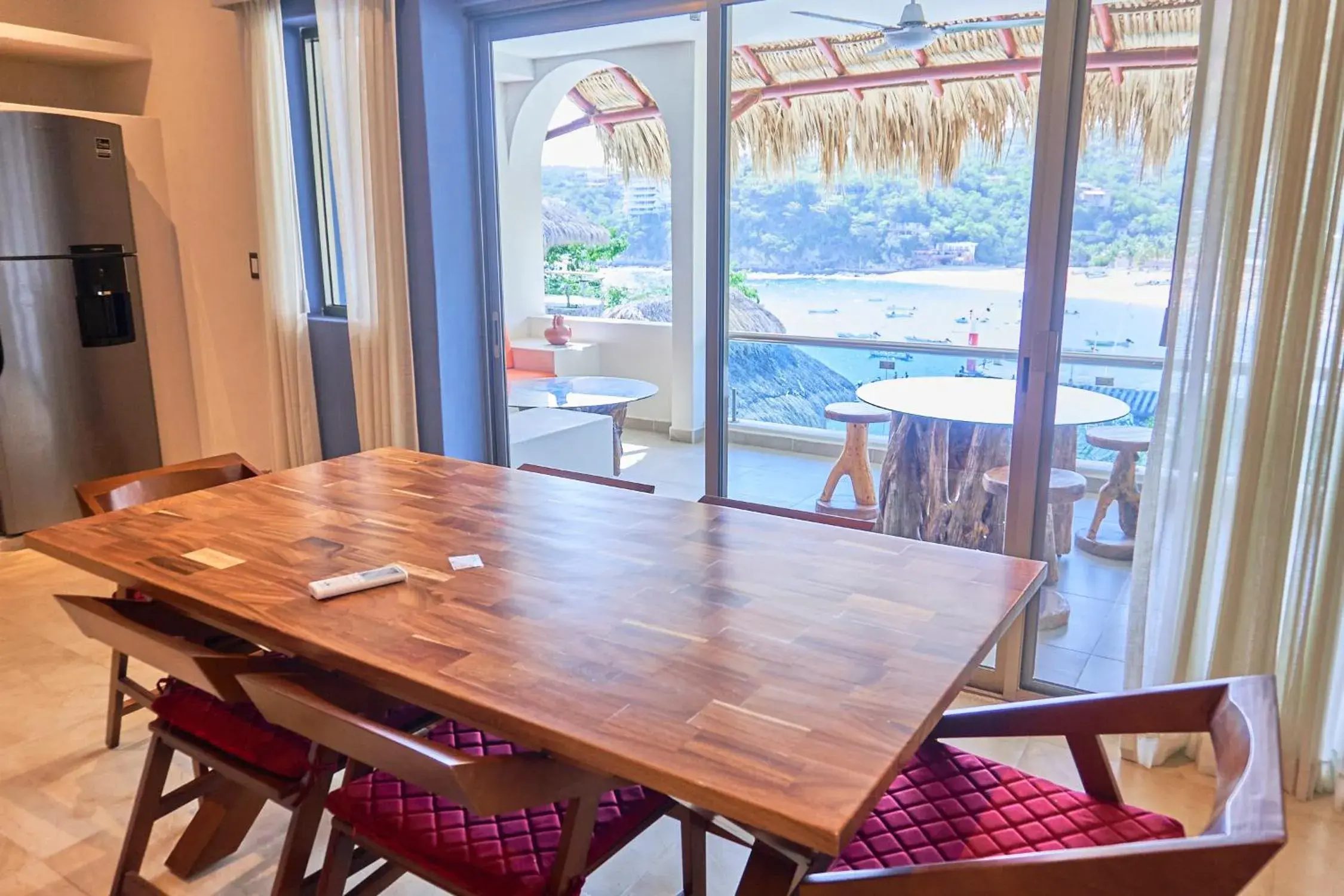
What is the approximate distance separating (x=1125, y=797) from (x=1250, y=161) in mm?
1585

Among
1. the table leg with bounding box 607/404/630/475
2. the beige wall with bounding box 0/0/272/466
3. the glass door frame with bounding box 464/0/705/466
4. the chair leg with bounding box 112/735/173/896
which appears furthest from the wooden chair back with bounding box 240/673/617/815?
the beige wall with bounding box 0/0/272/466

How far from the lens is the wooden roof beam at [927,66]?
2.86m

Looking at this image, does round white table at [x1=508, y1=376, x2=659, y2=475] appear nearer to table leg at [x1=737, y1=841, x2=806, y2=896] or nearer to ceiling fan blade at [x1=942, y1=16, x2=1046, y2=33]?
ceiling fan blade at [x1=942, y1=16, x2=1046, y2=33]

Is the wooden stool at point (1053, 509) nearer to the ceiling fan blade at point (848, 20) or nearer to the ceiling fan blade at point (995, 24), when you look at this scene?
the ceiling fan blade at point (995, 24)

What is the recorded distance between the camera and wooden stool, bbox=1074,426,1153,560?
101 inches

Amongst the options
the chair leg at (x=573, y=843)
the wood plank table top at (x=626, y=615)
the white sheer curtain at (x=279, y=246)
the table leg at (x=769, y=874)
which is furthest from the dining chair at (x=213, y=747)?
the white sheer curtain at (x=279, y=246)

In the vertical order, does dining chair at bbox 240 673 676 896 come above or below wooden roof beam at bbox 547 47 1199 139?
below

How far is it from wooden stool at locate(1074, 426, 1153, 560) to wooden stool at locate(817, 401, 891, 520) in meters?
0.74

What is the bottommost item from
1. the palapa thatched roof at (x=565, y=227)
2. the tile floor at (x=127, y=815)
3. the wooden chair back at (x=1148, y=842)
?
the tile floor at (x=127, y=815)

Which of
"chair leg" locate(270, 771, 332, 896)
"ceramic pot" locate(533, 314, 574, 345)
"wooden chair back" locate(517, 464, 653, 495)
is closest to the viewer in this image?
"chair leg" locate(270, 771, 332, 896)

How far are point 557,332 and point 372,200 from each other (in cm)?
162

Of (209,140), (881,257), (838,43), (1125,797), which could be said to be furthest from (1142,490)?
(209,140)

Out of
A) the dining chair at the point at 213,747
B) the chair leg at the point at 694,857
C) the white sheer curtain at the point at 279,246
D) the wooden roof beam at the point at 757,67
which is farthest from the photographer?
the white sheer curtain at the point at 279,246

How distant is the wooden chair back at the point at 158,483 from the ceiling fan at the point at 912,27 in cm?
229
